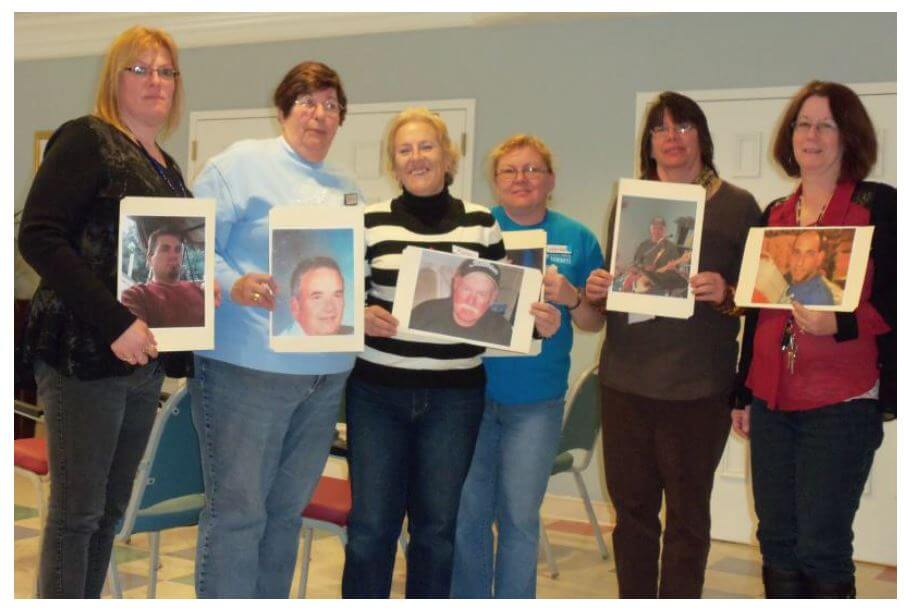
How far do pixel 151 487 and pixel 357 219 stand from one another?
114 centimetres

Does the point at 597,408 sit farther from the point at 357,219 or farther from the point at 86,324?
the point at 86,324

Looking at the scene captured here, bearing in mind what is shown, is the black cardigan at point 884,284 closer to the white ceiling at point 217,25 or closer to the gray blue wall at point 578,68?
the gray blue wall at point 578,68

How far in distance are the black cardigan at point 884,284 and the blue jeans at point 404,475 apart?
100 cm

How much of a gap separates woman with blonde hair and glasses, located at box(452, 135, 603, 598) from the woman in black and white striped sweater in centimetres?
23

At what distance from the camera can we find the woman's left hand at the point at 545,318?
2.56 meters

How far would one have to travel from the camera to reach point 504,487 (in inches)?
110

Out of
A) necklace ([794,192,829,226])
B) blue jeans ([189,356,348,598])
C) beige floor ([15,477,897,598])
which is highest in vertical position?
necklace ([794,192,829,226])

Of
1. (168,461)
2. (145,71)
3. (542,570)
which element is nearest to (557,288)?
(145,71)

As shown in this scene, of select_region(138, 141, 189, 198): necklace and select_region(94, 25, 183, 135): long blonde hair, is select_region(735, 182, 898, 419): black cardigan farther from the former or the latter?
select_region(94, 25, 183, 135): long blonde hair

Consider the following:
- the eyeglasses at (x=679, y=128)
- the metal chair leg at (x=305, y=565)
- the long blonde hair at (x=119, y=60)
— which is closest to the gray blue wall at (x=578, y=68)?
the metal chair leg at (x=305, y=565)

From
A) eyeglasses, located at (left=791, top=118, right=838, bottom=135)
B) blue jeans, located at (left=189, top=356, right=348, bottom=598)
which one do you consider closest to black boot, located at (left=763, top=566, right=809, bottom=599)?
eyeglasses, located at (left=791, top=118, right=838, bottom=135)

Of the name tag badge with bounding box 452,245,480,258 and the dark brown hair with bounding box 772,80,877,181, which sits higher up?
the dark brown hair with bounding box 772,80,877,181

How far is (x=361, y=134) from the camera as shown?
18.9 feet

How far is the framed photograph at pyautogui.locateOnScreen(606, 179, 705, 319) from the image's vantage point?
2525 millimetres
